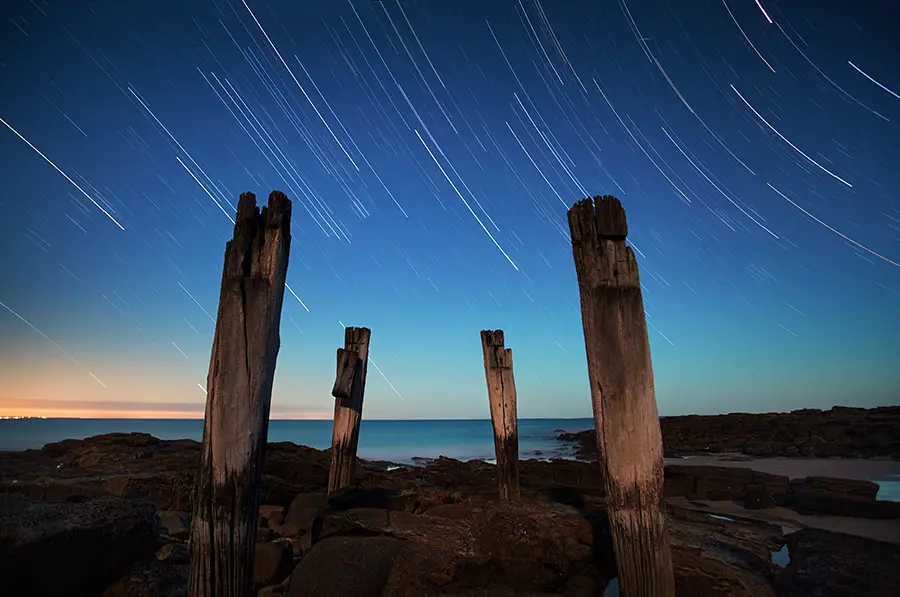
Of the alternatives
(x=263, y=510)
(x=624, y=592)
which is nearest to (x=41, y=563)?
(x=624, y=592)

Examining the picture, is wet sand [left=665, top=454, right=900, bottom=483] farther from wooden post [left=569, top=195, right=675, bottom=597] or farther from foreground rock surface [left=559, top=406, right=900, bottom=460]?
wooden post [left=569, top=195, right=675, bottom=597]

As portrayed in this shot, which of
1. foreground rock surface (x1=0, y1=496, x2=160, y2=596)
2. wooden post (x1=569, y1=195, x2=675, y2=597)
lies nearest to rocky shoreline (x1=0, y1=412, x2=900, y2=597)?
foreground rock surface (x1=0, y1=496, x2=160, y2=596)

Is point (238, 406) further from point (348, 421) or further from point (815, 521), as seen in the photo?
point (815, 521)

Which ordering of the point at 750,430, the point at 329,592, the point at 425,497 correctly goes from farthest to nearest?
the point at 750,430
the point at 425,497
the point at 329,592

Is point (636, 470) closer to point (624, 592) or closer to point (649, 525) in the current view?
point (649, 525)

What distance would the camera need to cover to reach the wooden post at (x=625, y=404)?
13.2 ft

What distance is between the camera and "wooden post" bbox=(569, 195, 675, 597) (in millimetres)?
4020

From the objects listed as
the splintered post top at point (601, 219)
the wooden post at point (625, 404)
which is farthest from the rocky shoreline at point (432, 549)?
the splintered post top at point (601, 219)

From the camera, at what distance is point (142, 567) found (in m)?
4.71

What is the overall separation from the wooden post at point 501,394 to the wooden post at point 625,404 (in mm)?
5247

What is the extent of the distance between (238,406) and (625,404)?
3289 mm

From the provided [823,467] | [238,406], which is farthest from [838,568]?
[823,467]

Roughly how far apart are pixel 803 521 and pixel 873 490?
2703 millimetres

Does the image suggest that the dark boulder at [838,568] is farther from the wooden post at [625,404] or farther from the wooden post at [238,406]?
the wooden post at [238,406]
